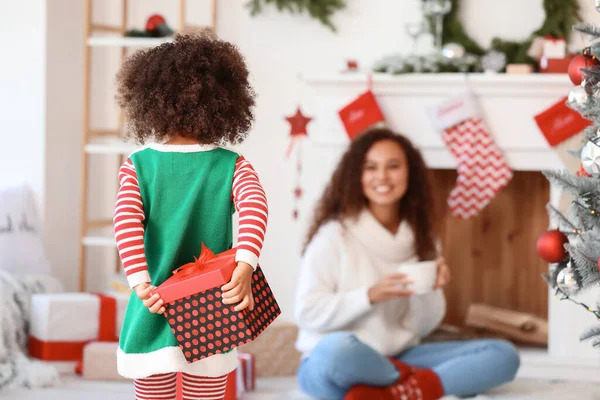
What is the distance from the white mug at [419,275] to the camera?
2.26m


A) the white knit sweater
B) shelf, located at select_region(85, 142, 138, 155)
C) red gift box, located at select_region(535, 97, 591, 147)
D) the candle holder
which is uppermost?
the candle holder

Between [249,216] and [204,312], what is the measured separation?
0.16 meters

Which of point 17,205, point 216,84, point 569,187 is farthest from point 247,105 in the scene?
point 17,205

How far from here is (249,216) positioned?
133 centimetres

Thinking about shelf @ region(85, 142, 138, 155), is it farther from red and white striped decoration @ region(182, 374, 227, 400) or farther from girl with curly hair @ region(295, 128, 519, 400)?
red and white striped decoration @ region(182, 374, 227, 400)

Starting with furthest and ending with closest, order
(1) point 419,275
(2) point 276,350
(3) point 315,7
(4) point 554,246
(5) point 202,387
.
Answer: (3) point 315,7 → (2) point 276,350 → (1) point 419,275 → (4) point 554,246 → (5) point 202,387

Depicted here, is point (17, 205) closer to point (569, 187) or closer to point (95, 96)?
point (95, 96)

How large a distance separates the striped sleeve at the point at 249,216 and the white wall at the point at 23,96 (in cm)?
182

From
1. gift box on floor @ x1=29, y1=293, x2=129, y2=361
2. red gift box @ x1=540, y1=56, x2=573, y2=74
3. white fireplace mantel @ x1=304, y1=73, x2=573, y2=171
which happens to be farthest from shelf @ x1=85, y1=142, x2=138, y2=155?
red gift box @ x1=540, y1=56, x2=573, y2=74

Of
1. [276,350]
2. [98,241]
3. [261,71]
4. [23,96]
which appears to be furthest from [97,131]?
[276,350]

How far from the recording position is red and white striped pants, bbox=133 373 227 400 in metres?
1.39

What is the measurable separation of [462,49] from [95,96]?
1.41 meters

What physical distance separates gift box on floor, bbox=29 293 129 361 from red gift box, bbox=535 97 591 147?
4.77ft

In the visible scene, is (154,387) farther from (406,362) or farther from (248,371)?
(406,362)
